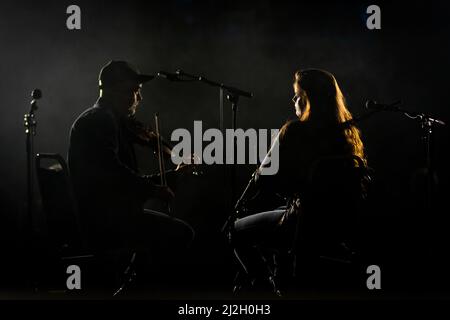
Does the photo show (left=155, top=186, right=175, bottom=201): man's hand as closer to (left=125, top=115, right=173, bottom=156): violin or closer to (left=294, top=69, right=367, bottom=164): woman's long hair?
(left=125, top=115, right=173, bottom=156): violin

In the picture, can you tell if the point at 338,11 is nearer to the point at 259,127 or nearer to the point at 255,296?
the point at 259,127

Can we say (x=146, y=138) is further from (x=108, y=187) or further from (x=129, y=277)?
(x=129, y=277)

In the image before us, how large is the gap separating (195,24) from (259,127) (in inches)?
37.9

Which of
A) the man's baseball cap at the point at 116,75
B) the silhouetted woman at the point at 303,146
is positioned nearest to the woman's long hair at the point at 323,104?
the silhouetted woman at the point at 303,146

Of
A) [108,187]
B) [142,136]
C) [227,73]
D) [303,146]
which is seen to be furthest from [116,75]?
[227,73]

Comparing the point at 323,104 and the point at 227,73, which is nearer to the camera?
the point at 323,104

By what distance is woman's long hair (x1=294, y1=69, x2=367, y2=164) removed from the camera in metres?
3.35

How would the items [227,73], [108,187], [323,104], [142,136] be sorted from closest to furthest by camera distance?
1. [108,187]
2. [323,104]
3. [142,136]
4. [227,73]

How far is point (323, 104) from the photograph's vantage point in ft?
11.1

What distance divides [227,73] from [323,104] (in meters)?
1.59

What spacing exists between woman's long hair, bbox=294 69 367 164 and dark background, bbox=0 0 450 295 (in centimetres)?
138

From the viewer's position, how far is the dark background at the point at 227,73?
4.66 m

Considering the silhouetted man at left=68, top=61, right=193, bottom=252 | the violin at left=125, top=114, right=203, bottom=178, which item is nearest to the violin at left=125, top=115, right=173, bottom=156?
the violin at left=125, top=114, right=203, bottom=178

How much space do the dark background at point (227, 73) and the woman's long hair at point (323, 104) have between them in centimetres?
138
